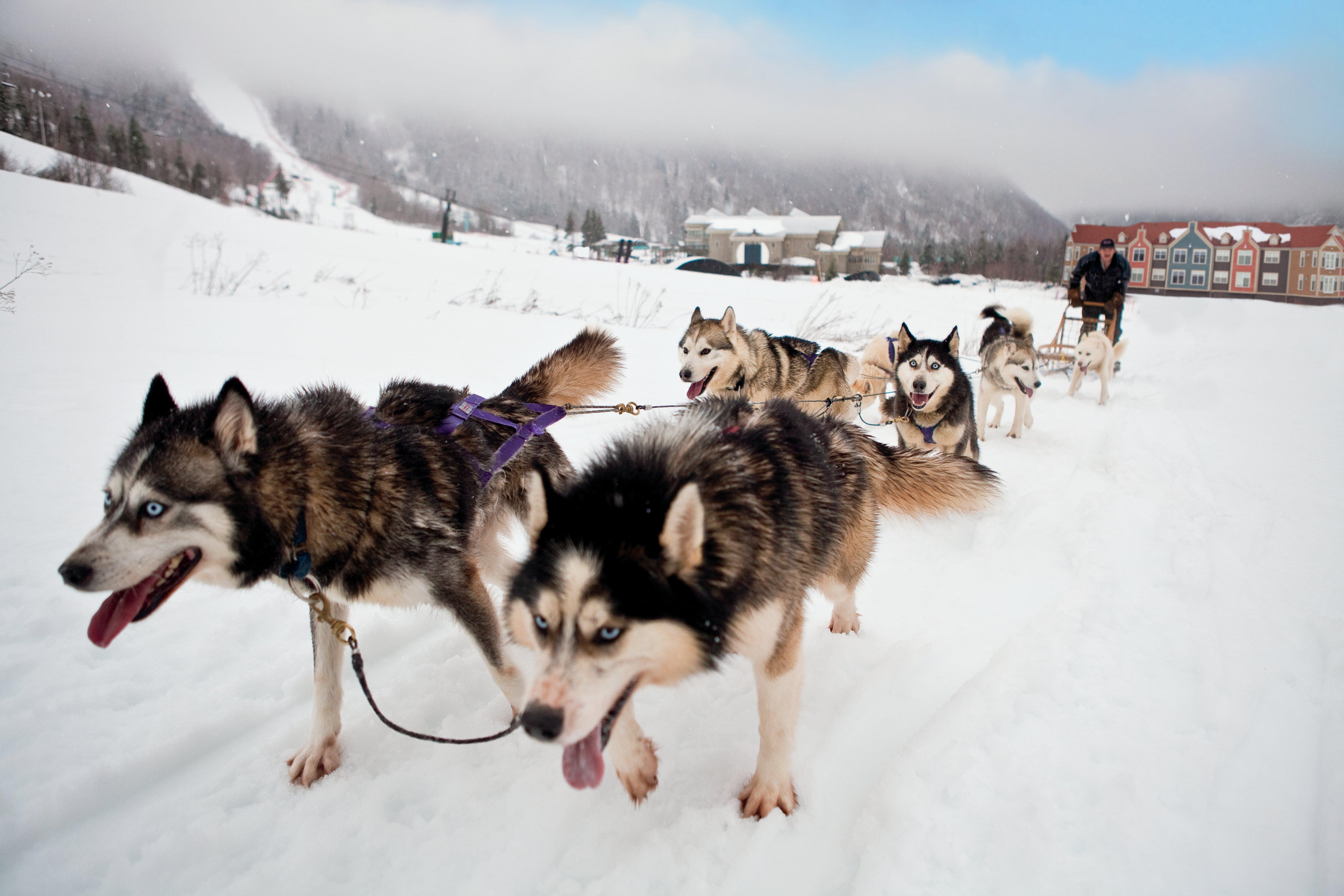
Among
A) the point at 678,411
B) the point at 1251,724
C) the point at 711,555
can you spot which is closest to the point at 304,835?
the point at 711,555

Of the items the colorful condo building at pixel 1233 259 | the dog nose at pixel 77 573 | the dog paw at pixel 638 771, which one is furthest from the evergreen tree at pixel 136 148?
the colorful condo building at pixel 1233 259

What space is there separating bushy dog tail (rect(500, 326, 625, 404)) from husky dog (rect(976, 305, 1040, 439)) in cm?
447

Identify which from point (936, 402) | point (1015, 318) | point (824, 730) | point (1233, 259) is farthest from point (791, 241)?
point (824, 730)

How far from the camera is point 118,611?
1.66m

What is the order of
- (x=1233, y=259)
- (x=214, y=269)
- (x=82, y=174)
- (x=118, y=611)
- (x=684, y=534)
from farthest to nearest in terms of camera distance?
(x=1233, y=259)
(x=82, y=174)
(x=214, y=269)
(x=118, y=611)
(x=684, y=534)

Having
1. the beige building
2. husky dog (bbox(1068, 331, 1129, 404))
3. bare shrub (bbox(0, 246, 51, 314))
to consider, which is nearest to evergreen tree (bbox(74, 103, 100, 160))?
bare shrub (bbox(0, 246, 51, 314))

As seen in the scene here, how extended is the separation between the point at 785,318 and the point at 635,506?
44.4 ft

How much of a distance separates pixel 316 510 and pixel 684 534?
119cm

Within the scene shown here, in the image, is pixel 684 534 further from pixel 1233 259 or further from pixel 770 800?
pixel 1233 259

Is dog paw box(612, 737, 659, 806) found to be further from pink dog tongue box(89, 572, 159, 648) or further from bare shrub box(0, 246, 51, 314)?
bare shrub box(0, 246, 51, 314)

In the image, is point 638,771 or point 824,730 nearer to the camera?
point 638,771

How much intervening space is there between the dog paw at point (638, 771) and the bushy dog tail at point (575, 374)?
5.23ft

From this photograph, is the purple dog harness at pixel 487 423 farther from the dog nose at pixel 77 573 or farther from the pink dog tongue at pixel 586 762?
the pink dog tongue at pixel 586 762

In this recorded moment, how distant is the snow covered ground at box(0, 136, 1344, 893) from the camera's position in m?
1.69
